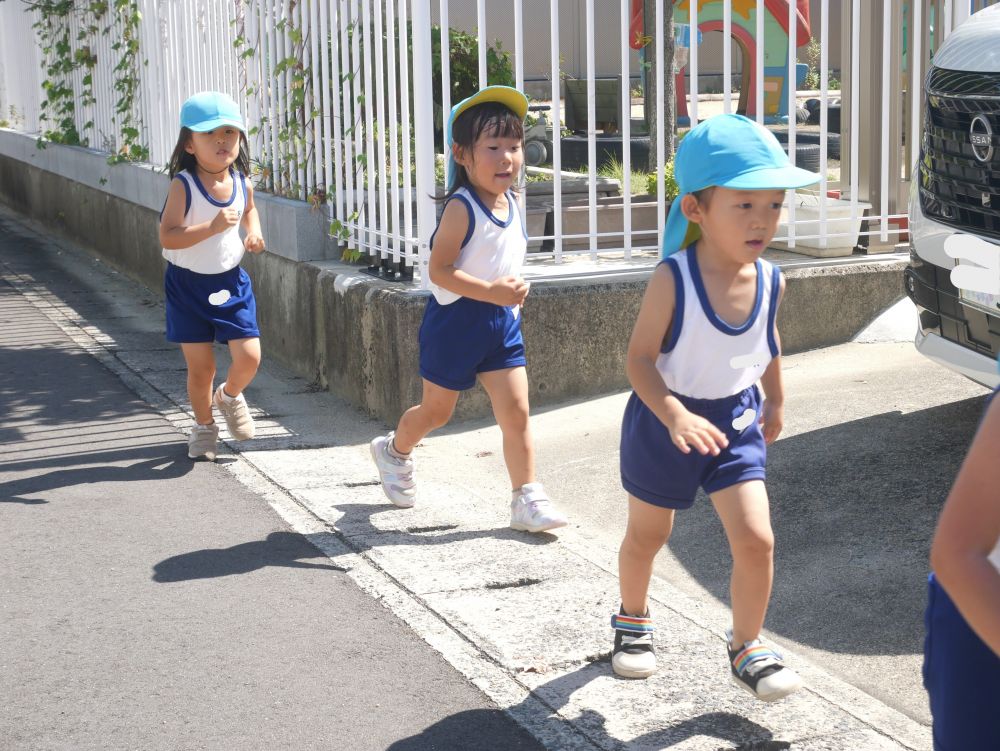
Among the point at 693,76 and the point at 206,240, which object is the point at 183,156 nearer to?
the point at 206,240

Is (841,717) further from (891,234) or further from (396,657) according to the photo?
(891,234)


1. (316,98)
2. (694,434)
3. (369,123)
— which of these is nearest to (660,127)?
(369,123)

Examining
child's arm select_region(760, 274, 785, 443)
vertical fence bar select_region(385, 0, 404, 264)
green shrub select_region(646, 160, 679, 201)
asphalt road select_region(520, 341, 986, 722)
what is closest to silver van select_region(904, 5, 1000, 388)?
asphalt road select_region(520, 341, 986, 722)

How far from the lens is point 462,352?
479 cm

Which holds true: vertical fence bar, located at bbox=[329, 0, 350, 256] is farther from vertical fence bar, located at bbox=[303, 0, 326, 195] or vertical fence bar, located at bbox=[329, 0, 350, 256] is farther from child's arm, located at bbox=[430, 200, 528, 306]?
child's arm, located at bbox=[430, 200, 528, 306]

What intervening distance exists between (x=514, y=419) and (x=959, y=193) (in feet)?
5.50

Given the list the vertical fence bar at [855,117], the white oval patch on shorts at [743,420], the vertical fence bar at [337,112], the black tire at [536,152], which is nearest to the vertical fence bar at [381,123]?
the vertical fence bar at [337,112]

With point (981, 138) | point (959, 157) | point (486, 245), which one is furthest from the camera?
point (486, 245)

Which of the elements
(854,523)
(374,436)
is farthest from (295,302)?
(854,523)

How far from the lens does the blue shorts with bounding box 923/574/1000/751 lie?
195 cm

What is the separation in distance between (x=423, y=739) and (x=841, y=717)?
1012 mm

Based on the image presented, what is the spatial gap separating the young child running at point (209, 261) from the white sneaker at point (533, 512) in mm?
1607

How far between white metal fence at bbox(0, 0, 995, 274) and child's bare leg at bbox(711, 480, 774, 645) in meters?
2.82

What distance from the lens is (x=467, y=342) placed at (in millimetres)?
4781
